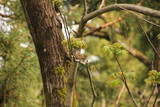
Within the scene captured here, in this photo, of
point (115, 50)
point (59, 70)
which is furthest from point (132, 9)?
point (59, 70)

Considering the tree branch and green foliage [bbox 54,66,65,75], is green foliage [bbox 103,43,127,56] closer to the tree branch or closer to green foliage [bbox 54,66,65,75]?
the tree branch

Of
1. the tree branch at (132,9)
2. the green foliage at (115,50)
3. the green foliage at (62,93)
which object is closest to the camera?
the tree branch at (132,9)

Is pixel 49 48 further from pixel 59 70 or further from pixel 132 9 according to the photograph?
pixel 132 9

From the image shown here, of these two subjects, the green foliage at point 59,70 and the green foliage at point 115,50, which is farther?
the green foliage at point 59,70

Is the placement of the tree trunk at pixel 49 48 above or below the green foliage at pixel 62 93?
above

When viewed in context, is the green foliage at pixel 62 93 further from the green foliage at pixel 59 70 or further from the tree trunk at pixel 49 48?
the green foliage at pixel 59 70

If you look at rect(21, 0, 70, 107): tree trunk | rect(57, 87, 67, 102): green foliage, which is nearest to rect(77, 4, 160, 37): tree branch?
rect(21, 0, 70, 107): tree trunk

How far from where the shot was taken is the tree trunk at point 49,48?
2922 millimetres

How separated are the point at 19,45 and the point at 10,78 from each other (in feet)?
1.59

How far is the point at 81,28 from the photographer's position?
116 inches

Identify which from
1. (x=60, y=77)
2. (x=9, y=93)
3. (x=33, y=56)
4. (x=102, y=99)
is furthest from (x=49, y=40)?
(x=102, y=99)

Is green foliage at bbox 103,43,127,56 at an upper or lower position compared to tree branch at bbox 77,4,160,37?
lower

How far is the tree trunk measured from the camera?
2922 mm

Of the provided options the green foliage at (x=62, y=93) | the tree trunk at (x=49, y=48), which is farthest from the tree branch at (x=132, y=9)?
the green foliage at (x=62, y=93)
